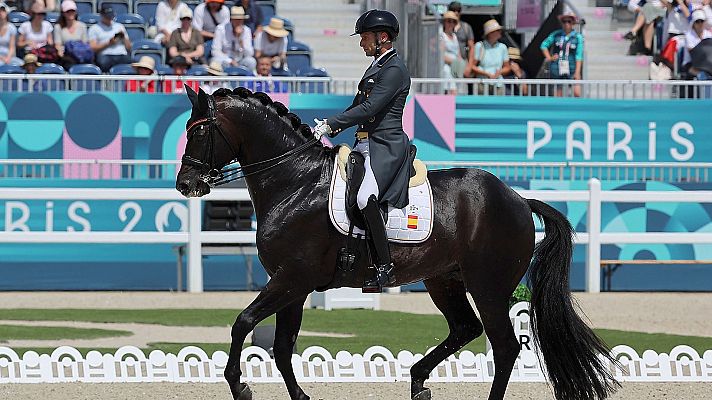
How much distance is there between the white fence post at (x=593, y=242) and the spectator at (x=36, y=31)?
7.12 metres

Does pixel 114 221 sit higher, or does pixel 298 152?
pixel 298 152


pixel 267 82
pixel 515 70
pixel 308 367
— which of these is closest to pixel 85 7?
pixel 267 82

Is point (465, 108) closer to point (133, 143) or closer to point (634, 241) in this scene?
point (634, 241)

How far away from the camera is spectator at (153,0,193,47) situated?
17828mm

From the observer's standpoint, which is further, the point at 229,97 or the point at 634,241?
the point at 634,241

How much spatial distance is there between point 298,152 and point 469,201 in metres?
1.10

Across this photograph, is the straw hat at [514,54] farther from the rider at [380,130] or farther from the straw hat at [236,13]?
the rider at [380,130]

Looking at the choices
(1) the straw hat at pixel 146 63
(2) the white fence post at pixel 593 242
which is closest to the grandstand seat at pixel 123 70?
(1) the straw hat at pixel 146 63

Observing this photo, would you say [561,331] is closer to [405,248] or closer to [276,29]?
[405,248]

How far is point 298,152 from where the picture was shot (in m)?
8.20

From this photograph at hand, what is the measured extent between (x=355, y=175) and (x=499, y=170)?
28.6 ft

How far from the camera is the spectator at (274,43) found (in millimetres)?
17547

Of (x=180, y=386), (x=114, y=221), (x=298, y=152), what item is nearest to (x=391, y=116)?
(x=298, y=152)

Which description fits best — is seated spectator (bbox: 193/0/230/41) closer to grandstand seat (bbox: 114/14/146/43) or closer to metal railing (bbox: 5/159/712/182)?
grandstand seat (bbox: 114/14/146/43)
